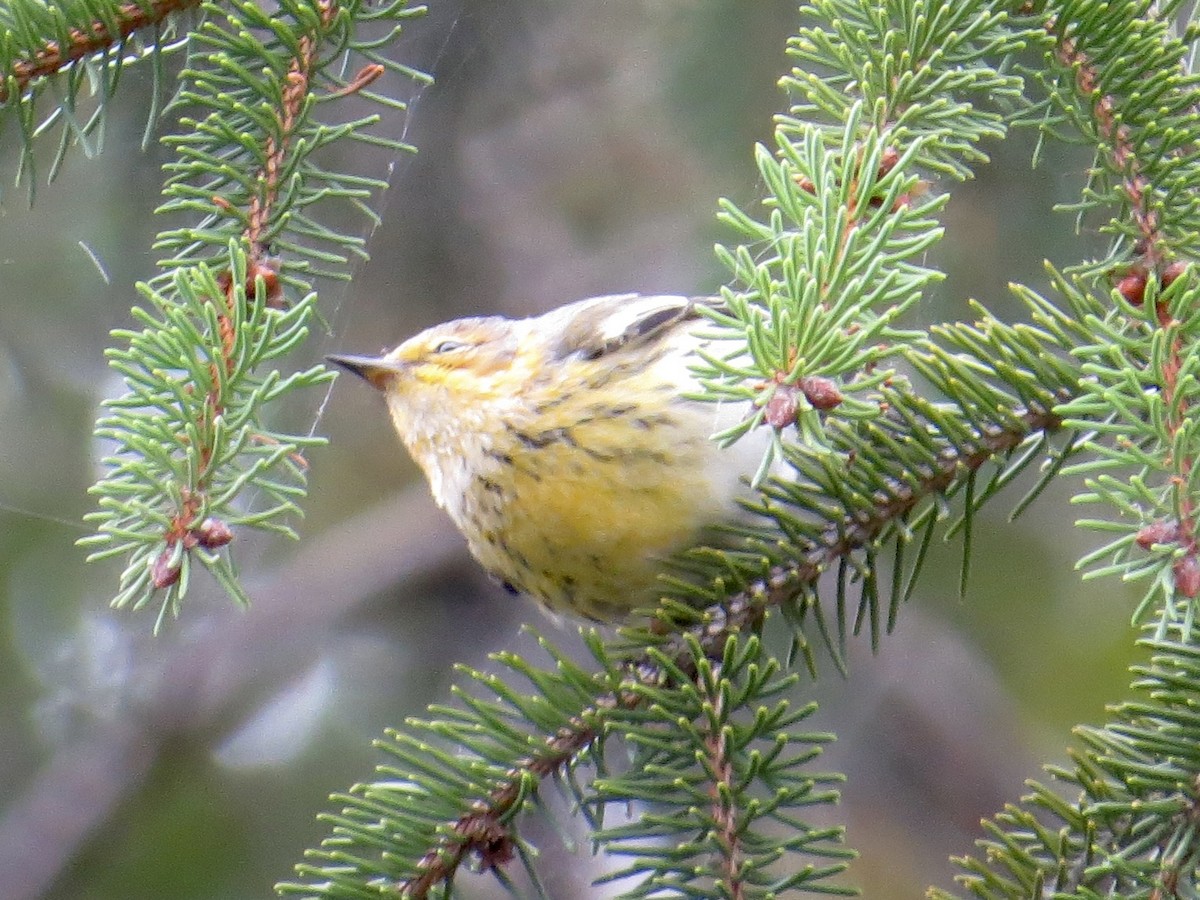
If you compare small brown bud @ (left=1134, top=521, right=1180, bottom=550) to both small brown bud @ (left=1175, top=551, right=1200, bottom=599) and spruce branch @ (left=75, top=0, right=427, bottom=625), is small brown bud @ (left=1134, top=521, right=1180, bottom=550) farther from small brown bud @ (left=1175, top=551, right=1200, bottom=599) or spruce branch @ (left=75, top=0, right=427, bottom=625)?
spruce branch @ (left=75, top=0, right=427, bottom=625)

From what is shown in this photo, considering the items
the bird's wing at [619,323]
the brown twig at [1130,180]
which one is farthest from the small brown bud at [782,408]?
the bird's wing at [619,323]

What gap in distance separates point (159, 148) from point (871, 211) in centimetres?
181

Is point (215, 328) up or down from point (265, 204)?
down

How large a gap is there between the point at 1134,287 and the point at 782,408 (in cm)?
54

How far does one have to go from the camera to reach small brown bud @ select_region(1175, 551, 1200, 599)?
94cm

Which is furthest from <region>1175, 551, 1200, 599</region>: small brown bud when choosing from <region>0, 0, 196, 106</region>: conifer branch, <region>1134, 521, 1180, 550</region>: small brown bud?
<region>0, 0, 196, 106</region>: conifer branch

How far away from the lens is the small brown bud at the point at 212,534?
1203 millimetres

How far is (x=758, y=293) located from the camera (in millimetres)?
1095

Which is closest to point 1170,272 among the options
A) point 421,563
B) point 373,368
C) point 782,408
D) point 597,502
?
point 782,408

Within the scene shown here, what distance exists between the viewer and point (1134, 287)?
4.39ft

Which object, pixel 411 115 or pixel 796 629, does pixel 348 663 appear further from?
pixel 796 629

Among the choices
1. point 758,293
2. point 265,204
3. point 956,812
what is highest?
point 265,204

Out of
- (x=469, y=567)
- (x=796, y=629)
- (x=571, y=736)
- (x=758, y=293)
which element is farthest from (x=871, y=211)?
(x=469, y=567)

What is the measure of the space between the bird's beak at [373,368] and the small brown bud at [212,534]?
0.81 meters
